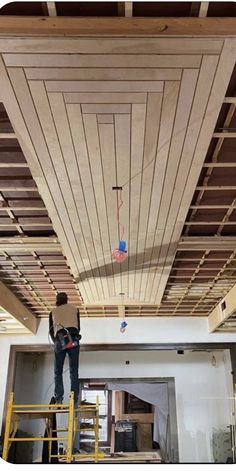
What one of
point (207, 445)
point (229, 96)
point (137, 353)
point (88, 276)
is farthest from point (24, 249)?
point (207, 445)

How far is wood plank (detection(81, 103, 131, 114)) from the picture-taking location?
8.07ft

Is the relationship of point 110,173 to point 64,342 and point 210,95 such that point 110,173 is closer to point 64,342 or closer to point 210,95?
point 210,95

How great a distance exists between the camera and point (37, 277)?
19.8ft

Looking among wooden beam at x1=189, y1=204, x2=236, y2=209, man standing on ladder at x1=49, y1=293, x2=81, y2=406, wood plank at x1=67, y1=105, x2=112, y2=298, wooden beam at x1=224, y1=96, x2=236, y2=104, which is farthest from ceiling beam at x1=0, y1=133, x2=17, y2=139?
man standing on ladder at x1=49, y1=293, x2=81, y2=406

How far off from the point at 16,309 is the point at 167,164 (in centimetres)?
467

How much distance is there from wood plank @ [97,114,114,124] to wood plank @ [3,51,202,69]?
0.39 metres

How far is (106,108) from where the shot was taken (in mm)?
2479

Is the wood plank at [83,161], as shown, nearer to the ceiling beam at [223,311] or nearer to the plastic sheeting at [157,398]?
the ceiling beam at [223,311]

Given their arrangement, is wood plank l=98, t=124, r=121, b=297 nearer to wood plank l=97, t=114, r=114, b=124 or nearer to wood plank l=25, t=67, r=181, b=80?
wood plank l=97, t=114, r=114, b=124

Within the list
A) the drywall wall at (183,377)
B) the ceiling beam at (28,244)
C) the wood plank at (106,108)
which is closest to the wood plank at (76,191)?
the wood plank at (106,108)

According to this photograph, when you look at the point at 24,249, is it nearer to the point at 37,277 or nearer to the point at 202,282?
the point at 37,277

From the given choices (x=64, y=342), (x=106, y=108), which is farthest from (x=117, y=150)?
(x=64, y=342)

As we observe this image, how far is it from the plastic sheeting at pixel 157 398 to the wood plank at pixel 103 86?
882 cm

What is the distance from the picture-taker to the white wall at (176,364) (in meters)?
8.08
